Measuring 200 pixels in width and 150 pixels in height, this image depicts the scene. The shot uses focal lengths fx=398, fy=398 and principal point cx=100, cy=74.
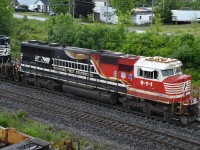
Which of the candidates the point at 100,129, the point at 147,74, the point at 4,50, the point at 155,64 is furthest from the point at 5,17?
the point at 100,129

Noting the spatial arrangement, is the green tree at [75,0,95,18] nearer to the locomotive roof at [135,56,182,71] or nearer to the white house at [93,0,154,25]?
the white house at [93,0,154,25]

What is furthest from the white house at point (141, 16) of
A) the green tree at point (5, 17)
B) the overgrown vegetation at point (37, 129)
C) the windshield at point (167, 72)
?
the overgrown vegetation at point (37, 129)

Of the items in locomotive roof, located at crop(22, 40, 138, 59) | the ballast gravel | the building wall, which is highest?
the building wall

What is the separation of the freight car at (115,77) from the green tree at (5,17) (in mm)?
15253

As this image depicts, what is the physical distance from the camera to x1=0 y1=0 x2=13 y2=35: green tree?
131ft

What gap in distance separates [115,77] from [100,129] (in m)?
3.91

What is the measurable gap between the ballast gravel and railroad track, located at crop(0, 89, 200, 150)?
0.95 ft

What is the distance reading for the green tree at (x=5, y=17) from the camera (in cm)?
4003

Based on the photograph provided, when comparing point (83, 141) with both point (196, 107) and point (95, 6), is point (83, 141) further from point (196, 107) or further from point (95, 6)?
point (95, 6)

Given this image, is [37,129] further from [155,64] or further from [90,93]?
[155,64]

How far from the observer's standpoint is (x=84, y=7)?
70250 millimetres

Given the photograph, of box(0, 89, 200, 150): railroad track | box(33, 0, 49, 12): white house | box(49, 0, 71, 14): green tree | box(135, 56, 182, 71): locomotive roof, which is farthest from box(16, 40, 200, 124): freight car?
box(33, 0, 49, 12): white house

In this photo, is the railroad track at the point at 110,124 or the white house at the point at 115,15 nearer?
the railroad track at the point at 110,124

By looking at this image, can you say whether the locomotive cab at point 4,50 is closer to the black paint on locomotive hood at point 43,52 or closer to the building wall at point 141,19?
the black paint on locomotive hood at point 43,52
